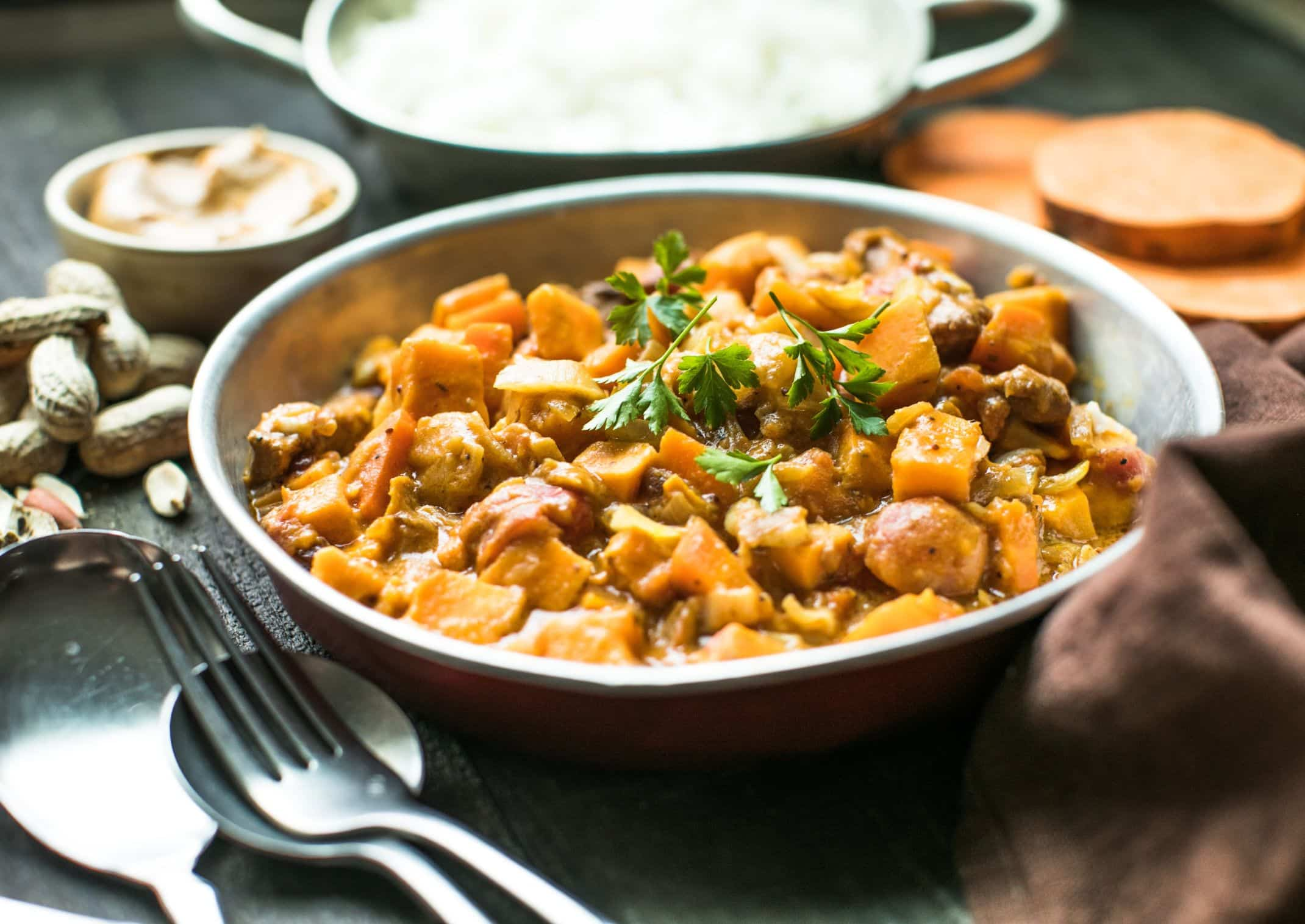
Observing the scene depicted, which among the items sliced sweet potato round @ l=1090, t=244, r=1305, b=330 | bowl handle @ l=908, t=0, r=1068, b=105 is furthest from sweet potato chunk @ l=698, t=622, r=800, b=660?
bowl handle @ l=908, t=0, r=1068, b=105

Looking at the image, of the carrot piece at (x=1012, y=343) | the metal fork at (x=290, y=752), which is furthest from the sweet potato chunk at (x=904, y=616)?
the carrot piece at (x=1012, y=343)

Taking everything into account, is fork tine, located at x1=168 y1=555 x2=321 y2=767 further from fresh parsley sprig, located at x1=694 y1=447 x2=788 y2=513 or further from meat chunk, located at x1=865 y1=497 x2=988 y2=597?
meat chunk, located at x1=865 y1=497 x2=988 y2=597

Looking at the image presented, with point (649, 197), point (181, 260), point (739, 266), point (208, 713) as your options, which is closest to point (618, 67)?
point (649, 197)

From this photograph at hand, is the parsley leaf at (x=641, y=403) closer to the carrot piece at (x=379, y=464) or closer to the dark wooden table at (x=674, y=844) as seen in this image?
the carrot piece at (x=379, y=464)

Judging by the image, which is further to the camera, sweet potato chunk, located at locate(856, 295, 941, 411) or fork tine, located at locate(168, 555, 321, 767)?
sweet potato chunk, located at locate(856, 295, 941, 411)

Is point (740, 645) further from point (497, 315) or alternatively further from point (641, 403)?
point (497, 315)
